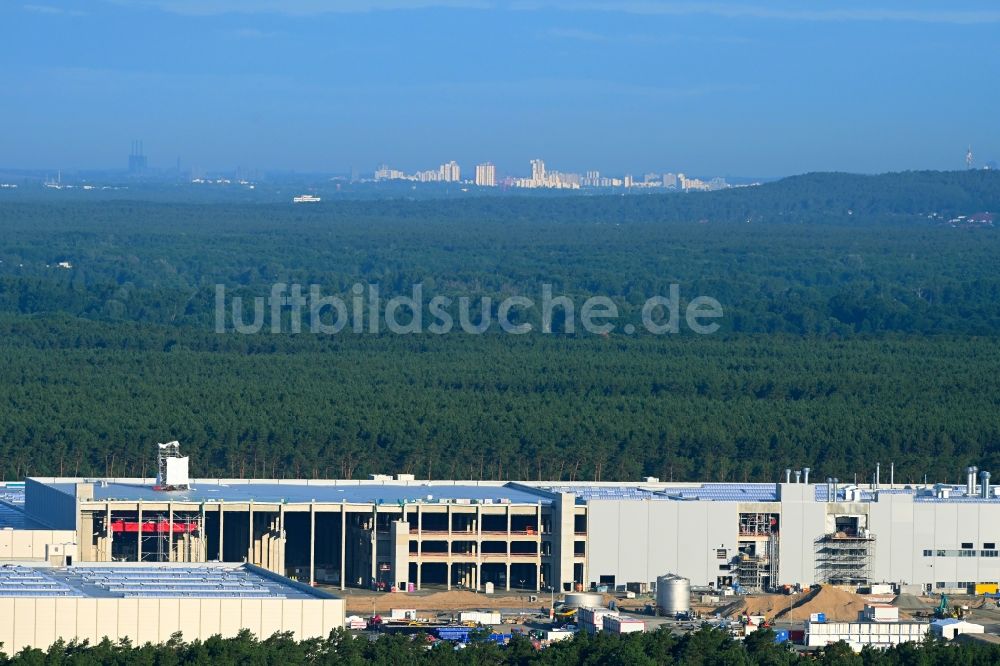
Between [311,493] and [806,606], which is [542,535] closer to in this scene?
[311,493]

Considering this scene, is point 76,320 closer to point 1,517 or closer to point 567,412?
point 567,412

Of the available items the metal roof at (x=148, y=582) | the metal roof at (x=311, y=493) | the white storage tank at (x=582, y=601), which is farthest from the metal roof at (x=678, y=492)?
the metal roof at (x=148, y=582)

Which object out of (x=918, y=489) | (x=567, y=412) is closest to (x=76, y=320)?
(x=567, y=412)

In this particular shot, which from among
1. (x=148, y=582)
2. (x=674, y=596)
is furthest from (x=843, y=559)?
(x=148, y=582)

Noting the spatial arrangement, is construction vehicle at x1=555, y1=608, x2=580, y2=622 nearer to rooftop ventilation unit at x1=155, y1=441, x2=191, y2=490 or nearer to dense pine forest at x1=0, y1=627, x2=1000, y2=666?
dense pine forest at x1=0, y1=627, x2=1000, y2=666

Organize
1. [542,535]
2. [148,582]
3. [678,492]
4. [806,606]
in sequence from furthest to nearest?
[678,492]
[542,535]
[806,606]
[148,582]

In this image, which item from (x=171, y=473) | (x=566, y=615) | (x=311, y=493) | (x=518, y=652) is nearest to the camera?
(x=518, y=652)

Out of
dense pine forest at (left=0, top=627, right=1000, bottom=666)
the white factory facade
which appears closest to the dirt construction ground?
the white factory facade

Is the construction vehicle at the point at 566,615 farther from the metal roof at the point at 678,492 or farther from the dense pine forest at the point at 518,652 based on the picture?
the dense pine forest at the point at 518,652
